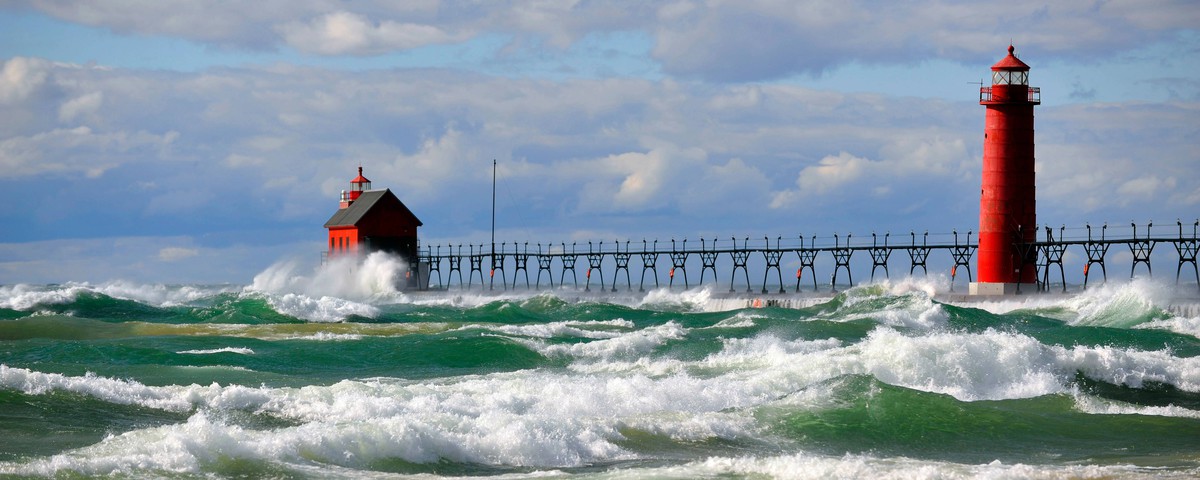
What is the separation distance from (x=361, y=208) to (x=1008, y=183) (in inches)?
1243

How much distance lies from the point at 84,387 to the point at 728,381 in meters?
7.54

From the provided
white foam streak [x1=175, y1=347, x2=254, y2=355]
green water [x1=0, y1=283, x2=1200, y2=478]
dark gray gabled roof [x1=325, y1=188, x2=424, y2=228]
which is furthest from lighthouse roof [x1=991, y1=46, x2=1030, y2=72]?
dark gray gabled roof [x1=325, y1=188, x2=424, y2=228]

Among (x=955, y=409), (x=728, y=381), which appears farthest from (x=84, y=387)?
(x=955, y=409)

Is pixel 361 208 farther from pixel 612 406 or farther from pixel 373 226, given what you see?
pixel 612 406

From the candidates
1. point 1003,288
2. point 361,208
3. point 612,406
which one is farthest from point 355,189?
point 612,406

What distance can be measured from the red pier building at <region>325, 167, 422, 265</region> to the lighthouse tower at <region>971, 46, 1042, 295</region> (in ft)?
97.3

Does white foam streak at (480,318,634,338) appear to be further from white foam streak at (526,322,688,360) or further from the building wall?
the building wall

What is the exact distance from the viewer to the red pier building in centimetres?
5662

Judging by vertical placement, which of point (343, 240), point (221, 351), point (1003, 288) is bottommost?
point (221, 351)

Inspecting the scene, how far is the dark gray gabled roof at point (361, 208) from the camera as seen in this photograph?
56812mm

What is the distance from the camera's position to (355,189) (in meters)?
59.9

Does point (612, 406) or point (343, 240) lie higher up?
point (343, 240)

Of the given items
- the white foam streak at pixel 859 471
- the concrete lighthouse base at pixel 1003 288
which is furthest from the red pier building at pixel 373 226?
the white foam streak at pixel 859 471

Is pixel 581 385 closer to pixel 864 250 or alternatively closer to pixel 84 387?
pixel 84 387
